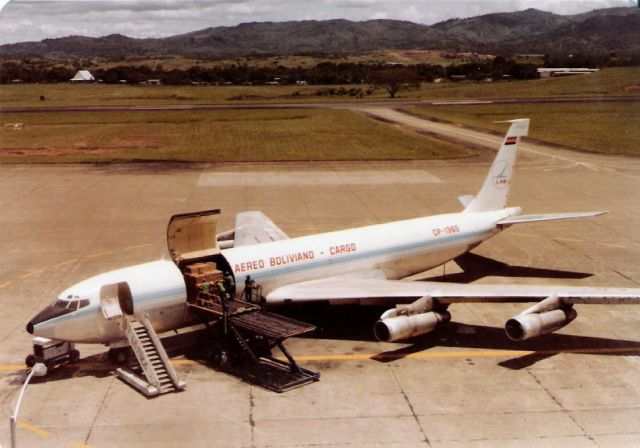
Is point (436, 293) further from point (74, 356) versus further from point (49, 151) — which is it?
point (49, 151)

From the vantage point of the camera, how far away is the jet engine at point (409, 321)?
26.8 metres

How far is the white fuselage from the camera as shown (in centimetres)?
2605

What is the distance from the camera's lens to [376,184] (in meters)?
66.1

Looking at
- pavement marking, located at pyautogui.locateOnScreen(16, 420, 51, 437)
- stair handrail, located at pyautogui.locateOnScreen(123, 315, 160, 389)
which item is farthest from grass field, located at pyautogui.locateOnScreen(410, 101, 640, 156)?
pavement marking, located at pyautogui.locateOnScreen(16, 420, 51, 437)

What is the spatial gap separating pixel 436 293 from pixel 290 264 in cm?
647

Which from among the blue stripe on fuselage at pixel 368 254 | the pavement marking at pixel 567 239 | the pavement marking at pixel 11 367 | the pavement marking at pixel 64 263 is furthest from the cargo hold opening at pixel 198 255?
the pavement marking at pixel 567 239

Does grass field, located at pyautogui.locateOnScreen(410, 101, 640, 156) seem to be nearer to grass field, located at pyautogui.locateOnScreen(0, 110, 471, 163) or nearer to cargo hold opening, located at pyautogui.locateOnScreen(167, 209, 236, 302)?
grass field, located at pyautogui.locateOnScreen(0, 110, 471, 163)

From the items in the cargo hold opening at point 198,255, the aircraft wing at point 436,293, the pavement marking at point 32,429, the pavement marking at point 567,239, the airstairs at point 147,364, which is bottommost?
the pavement marking at point 567,239

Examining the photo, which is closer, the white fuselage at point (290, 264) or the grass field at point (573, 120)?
the white fuselage at point (290, 264)

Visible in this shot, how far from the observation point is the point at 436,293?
28516 mm

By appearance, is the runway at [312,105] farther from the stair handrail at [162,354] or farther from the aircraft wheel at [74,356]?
the stair handrail at [162,354]

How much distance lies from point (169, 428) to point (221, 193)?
41.1 m

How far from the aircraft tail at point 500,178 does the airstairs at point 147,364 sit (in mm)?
20284

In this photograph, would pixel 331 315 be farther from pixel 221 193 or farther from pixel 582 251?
pixel 221 193
